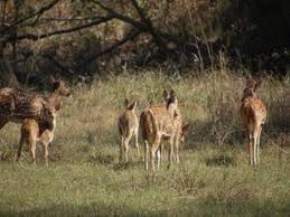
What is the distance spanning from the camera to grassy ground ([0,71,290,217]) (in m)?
10.1

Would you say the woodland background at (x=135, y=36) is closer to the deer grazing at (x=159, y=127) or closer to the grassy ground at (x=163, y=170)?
the grassy ground at (x=163, y=170)

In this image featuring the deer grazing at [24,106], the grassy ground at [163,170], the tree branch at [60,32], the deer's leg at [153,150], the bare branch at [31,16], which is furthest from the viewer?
the tree branch at [60,32]

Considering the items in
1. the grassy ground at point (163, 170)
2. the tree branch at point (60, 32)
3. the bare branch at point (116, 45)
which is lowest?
the grassy ground at point (163, 170)

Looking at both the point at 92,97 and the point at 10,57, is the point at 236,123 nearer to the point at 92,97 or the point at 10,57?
the point at 92,97

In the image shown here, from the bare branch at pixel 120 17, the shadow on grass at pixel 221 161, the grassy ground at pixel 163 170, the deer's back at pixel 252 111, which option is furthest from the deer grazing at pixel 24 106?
the bare branch at pixel 120 17

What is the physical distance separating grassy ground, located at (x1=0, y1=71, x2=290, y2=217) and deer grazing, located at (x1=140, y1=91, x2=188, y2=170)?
12.0 inches

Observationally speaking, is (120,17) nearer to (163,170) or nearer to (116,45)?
(116,45)

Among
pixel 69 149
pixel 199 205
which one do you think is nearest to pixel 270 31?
pixel 69 149

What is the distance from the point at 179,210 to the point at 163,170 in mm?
2105

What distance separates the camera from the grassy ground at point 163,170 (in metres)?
10.1

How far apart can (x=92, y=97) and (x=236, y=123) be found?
494 centimetres

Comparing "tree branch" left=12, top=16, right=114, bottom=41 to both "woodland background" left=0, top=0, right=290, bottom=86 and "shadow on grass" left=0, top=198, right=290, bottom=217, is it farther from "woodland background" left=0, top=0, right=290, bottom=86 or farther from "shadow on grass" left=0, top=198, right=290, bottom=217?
"shadow on grass" left=0, top=198, right=290, bottom=217

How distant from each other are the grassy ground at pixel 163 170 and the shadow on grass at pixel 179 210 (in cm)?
1

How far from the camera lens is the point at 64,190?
36.3 ft
